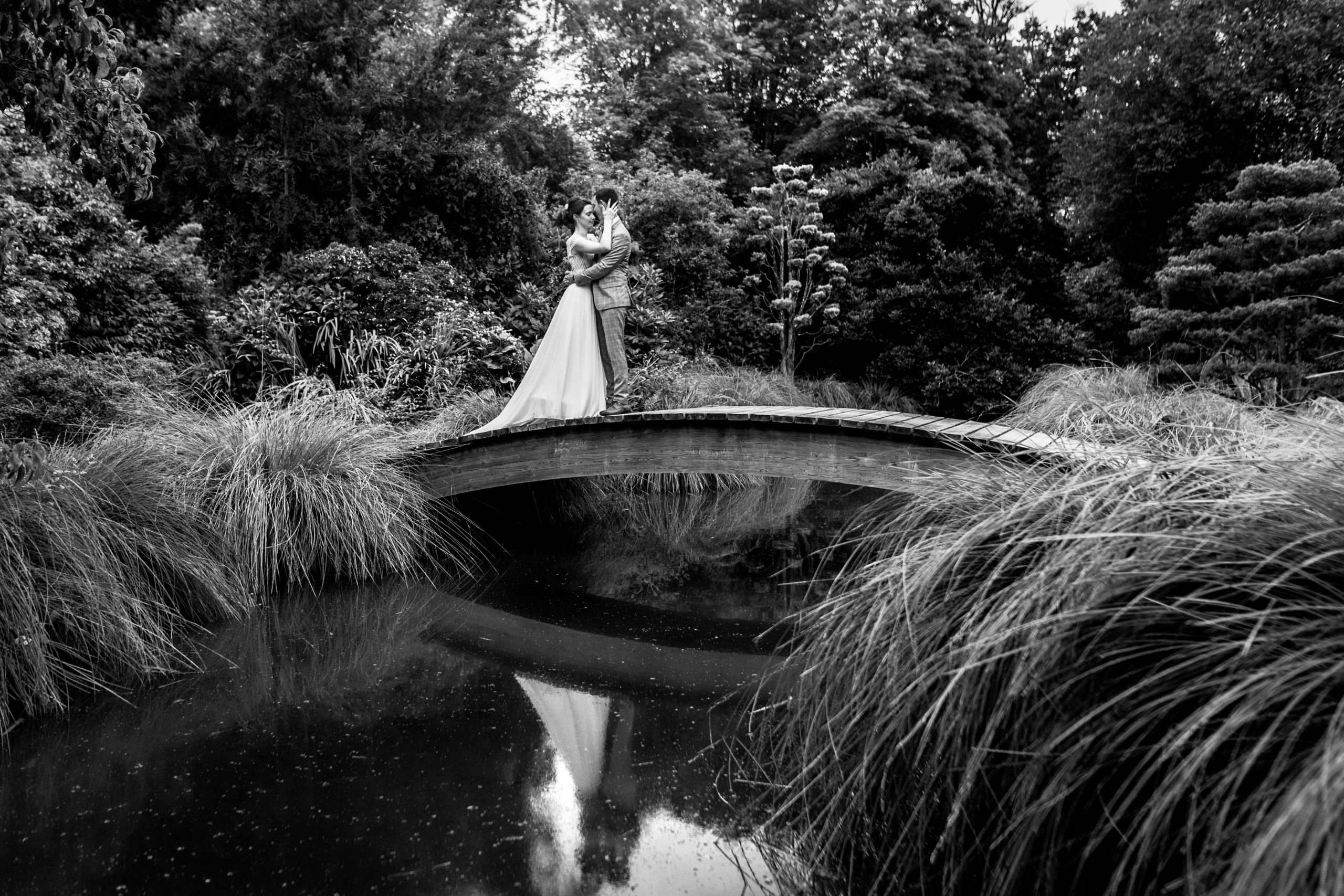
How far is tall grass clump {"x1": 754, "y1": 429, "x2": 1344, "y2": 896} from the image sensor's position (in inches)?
69.6

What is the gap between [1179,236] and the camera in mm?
14016

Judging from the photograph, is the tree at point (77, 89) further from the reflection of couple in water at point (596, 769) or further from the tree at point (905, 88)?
the tree at point (905, 88)

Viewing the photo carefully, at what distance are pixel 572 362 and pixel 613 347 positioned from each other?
0.37 m

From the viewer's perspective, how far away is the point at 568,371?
7836mm

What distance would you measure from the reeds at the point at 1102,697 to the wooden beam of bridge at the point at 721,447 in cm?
271

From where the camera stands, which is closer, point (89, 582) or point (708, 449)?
point (89, 582)

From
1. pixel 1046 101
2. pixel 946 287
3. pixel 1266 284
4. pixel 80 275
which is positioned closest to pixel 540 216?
pixel 946 287

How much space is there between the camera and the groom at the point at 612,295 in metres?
7.35

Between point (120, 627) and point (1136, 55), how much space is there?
586 inches

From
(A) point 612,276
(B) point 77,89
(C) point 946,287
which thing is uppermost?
(B) point 77,89

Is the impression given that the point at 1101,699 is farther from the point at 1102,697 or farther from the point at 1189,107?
the point at 1189,107

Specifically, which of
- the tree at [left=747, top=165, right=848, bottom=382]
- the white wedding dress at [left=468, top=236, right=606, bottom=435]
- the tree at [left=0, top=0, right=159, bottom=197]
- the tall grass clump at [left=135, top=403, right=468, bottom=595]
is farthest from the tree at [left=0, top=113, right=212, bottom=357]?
the tree at [left=747, top=165, right=848, bottom=382]

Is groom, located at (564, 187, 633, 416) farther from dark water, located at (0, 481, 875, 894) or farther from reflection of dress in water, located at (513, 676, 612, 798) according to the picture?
reflection of dress in water, located at (513, 676, 612, 798)

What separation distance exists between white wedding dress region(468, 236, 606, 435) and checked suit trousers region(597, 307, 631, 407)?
2.0 inches
